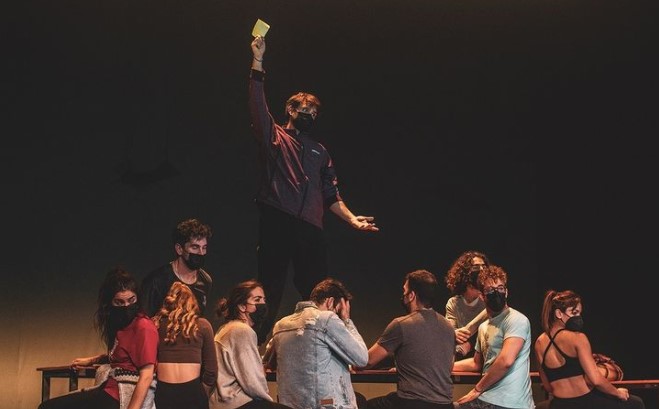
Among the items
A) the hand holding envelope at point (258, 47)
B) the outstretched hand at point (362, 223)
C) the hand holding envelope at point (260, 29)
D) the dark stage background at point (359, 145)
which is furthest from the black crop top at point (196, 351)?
the dark stage background at point (359, 145)

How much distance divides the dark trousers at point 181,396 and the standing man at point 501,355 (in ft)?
4.76

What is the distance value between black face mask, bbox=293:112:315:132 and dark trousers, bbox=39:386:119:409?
2.03 metres

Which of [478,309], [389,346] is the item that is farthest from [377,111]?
[389,346]

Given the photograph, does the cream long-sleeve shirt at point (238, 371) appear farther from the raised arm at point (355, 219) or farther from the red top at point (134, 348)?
the raised arm at point (355, 219)

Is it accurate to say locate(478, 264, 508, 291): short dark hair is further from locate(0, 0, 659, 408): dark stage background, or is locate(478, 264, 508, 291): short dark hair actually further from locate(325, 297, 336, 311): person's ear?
locate(0, 0, 659, 408): dark stage background

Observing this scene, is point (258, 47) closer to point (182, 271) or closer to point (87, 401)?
point (182, 271)

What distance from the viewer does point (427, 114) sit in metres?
8.15

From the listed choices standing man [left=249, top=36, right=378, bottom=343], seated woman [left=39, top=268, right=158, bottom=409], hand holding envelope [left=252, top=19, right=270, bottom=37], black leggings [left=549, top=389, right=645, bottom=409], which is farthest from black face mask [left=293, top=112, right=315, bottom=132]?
black leggings [left=549, top=389, right=645, bottom=409]

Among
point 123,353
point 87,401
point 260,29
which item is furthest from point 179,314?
point 260,29

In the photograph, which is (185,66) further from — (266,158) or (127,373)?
(127,373)

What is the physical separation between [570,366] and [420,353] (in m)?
1.00

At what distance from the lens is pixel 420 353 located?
489cm

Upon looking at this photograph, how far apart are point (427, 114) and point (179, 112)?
2194mm

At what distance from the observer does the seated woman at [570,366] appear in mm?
5285
